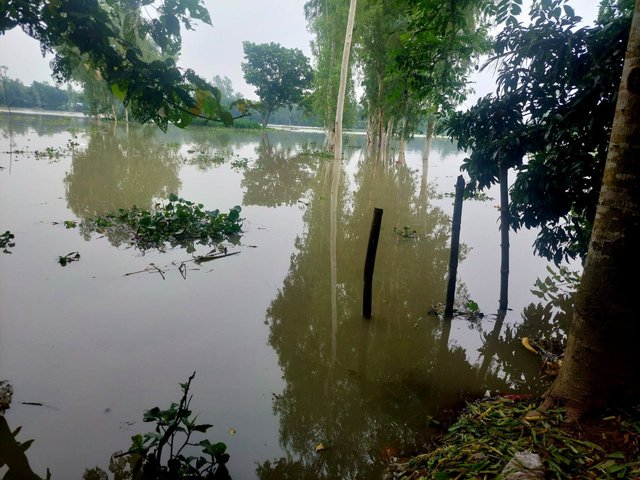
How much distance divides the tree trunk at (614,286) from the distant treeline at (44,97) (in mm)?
91896

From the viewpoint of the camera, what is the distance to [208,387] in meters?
4.56

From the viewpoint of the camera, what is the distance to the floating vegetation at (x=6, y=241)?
324 inches

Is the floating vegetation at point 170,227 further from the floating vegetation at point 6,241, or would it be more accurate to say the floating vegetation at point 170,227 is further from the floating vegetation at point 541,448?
the floating vegetation at point 541,448

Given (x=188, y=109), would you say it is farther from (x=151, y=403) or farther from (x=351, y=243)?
(x=351, y=243)

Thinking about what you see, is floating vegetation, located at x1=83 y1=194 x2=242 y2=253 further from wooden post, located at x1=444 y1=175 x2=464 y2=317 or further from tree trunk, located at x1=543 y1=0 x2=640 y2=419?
tree trunk, located at x1=543 y1=0 x2=640 y2=419

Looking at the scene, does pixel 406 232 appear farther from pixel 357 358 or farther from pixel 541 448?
pixel 541 448

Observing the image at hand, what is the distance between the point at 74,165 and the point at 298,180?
11.4 metres

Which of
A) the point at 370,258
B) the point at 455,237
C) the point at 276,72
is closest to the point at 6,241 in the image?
the point at 370,258

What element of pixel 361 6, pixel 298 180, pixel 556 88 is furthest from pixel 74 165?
pixel 556 88

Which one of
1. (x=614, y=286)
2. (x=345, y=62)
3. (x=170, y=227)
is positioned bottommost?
→ (x=170, y=227)

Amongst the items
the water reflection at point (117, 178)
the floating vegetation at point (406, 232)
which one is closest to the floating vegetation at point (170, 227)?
the water reflection at point (117, 178)

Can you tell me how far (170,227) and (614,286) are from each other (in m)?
9.79

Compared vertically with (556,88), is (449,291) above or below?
below

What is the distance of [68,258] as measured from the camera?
795cm
